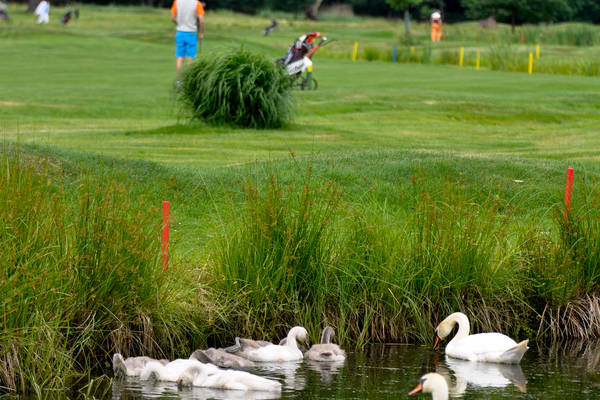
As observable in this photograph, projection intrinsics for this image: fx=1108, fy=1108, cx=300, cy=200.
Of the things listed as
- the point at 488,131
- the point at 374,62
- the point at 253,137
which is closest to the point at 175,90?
the point at 253,137

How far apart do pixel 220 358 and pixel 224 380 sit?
505 mm

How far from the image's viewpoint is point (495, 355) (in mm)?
9305

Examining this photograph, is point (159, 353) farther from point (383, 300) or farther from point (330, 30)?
point (330, 30)

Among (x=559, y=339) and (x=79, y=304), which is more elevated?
(x=79, y=304)

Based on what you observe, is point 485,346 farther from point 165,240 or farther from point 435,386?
point 165,240

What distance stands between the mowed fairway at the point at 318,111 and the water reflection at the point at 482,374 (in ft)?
17.2

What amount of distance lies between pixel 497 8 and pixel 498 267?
76.8 m

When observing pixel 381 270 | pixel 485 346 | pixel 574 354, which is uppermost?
pixel 381 270

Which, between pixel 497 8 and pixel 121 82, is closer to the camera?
pixel 121 82

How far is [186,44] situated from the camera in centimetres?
2473

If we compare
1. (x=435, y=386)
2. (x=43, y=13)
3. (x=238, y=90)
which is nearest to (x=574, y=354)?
(x=435, y=386)

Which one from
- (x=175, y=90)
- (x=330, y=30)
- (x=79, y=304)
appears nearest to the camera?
(x=79, y=304)

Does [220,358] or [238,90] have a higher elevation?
[238,90]

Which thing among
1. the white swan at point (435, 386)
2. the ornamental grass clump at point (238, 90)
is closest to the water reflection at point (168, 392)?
the white swan at point (435, 386)
